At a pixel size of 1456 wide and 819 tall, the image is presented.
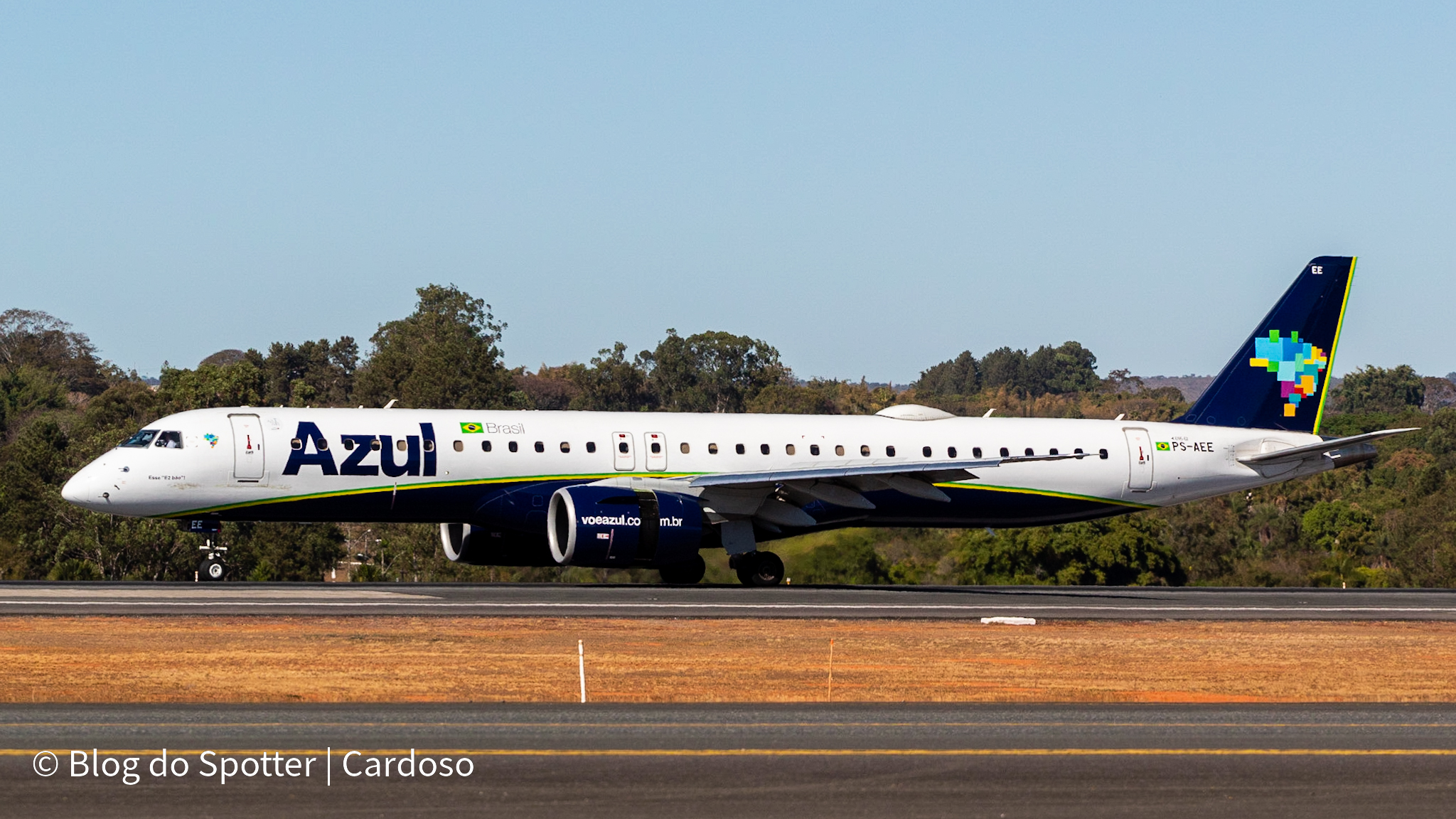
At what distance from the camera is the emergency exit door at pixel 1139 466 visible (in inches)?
1624

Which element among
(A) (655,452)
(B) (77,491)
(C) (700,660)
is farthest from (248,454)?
(C) (700,660)

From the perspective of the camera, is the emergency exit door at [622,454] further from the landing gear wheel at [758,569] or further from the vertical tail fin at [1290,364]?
the vertical tail fin at [1290,364]

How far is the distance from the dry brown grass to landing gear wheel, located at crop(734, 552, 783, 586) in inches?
356

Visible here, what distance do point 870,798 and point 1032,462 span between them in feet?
94.3

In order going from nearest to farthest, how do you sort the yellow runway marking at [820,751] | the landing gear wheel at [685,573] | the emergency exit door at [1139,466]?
the yellow runway marking at [820,751] → the landing gear wheel at [685,573] → the emergency exit door at [1139,466]

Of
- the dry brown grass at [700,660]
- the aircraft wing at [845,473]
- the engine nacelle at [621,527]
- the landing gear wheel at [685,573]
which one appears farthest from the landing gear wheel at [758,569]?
the dry brown grass at [700,660]

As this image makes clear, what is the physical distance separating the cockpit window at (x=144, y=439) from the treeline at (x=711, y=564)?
19.3 meters

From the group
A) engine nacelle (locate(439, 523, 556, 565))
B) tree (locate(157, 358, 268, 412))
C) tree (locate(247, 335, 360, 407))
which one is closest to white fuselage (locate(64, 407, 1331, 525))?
engine nacelle (locate(439, 523, 556, 565))

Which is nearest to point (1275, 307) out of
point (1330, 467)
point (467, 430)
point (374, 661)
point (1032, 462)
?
point (1330, 467)

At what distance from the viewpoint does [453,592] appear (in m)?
33.1

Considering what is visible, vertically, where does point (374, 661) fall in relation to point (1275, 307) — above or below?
below

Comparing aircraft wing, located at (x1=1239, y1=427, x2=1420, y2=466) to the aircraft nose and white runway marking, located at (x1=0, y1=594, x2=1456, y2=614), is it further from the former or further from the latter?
the aircraft nose

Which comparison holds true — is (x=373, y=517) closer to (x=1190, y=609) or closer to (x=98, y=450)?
(x=1190, y=609)

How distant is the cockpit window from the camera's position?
34750mm
